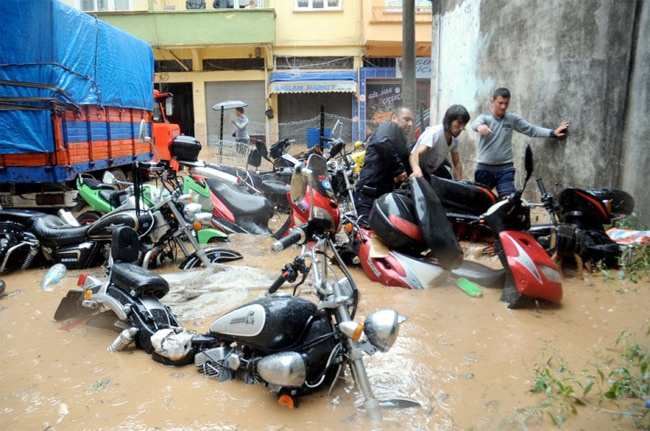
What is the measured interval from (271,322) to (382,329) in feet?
1.94

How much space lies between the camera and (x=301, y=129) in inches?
755

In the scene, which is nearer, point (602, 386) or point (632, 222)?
point (602, 386)

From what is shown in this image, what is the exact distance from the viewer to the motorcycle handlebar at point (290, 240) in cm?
234

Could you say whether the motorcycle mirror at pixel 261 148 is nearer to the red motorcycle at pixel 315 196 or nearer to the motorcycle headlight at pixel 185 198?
the red motorcycle at pixel 315 196

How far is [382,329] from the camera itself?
2465 mm

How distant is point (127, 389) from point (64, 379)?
493 millimetres

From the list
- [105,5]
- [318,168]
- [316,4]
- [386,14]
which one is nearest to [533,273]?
[318,168]

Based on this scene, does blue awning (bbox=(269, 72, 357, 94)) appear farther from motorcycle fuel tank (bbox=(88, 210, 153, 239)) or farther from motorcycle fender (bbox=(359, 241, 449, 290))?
motorcycle fender (bbox=(359, 241, 449, 290))

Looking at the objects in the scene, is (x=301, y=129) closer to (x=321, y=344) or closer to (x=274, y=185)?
(x=274, y=185)

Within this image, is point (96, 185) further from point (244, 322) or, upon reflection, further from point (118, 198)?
point (244, 322)

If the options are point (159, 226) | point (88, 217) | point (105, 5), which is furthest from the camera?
point (105, 5)

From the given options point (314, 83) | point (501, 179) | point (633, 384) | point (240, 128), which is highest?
point (314, 83)

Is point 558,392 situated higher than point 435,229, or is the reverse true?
point 435,229

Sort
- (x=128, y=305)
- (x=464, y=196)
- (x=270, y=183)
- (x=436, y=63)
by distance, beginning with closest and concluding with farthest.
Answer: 1. (x=128, y=305)
2. (x=464, y=196)
3. (x=270, y=183)
4. (x=436, y=63)
